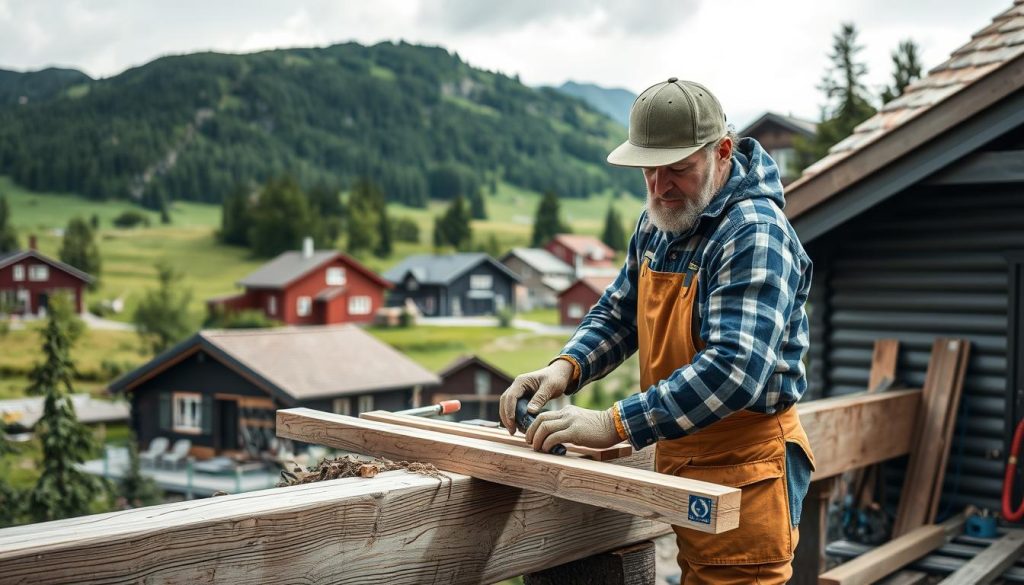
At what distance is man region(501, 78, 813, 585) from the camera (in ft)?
6.18

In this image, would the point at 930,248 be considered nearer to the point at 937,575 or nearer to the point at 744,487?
the point at 937,575

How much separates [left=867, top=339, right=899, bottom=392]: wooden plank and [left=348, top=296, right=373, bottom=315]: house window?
51.5 metres

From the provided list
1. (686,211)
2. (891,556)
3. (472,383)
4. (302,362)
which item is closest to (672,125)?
→ (686,211)

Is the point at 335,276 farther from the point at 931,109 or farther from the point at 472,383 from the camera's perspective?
the point at 931,109

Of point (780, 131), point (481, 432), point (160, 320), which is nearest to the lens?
point (481, 432)

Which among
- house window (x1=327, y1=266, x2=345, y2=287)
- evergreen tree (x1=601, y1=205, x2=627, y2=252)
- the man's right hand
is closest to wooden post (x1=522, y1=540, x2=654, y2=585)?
the man's right hand

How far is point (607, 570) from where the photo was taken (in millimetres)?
2219

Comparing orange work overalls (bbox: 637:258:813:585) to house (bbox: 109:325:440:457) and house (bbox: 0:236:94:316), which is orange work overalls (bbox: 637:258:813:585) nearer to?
house (bbox: 109:325:440:457)

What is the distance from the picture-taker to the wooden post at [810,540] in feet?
12.9

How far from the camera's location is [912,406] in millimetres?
5039

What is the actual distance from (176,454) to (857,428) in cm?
2958

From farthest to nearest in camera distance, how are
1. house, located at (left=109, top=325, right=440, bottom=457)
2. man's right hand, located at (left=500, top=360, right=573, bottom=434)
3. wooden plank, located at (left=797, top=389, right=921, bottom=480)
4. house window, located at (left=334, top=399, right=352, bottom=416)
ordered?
house window, located at (left=334, top=399, right=352, bottom=416), house, located at (left=109, top=325, right=440, bottom=457), wooden plank, located at (left=797, top=389, right=921, bottom=480), man's right hand, located at (left=500, top=360, right=573, bottom=434)

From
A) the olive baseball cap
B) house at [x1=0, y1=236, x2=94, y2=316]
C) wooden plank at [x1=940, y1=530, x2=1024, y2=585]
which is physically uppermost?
house at [x1=0, y1=236, x2=94, y2=316]

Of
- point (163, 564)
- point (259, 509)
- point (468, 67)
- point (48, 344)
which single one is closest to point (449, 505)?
point (259, 509)
